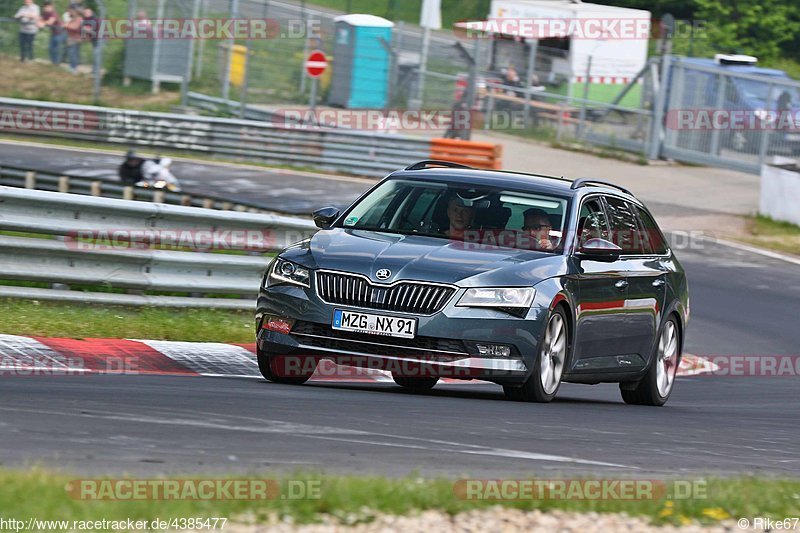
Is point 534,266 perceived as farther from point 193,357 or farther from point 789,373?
point 789,373

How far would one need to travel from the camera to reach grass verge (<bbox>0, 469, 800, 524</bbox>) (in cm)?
504

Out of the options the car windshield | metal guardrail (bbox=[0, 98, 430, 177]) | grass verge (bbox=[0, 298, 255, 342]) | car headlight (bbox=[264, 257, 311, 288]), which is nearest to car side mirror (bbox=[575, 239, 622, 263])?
the car windshield

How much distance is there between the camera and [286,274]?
9.40 metres

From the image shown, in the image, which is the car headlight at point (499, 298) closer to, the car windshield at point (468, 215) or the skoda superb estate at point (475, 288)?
the skoda superb estate at point (475, 288)

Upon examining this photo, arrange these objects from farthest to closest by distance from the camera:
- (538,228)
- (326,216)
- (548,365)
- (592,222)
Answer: (592,222)
(326,216)
(538,228)
(548,365)

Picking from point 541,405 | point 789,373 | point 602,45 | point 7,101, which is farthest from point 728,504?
point 602,45

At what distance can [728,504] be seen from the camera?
617cm

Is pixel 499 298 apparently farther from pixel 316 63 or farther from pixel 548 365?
pixel 316 63

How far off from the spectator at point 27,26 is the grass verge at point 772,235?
15948 millimetres

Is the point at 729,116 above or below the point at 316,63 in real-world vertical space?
below

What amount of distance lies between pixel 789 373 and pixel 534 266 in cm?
672

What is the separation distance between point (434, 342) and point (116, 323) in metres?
3.42

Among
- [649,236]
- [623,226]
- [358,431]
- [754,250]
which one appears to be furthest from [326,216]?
[754,250]

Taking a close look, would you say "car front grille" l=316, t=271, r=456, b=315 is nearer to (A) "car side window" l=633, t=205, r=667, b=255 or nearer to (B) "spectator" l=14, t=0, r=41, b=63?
(A) "car side window" l=633, t=205, r=667, b=255
